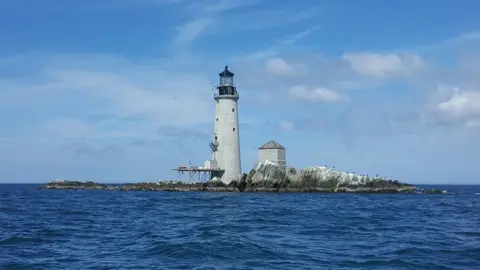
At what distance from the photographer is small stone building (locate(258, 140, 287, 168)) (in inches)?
3401

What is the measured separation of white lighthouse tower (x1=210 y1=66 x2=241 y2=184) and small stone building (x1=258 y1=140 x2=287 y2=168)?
13.4ft

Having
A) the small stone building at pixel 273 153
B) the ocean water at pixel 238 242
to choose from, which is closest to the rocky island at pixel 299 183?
the small stone building at pixel 273 153

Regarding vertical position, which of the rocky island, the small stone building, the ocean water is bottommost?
the ocean water

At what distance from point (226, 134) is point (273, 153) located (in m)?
8.47

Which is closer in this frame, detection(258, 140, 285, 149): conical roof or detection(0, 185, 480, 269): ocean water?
detection(0, 185, 480, 269): ocean water

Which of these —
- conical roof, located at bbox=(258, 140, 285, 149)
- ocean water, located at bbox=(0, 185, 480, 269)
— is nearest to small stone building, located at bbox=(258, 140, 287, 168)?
conical roof, located at bbox=(258, 140, 285, 149)

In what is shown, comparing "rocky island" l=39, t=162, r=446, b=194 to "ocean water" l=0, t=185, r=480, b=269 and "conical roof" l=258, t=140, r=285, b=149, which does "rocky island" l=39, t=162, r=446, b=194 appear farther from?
"ocean water" l=0, t=185, r=480, b=269

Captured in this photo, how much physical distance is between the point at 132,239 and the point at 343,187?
214 feet

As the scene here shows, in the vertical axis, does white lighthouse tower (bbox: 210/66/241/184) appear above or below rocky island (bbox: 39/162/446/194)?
above

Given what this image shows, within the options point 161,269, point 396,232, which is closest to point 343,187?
point 396,232

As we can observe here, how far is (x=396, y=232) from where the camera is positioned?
29.8 m

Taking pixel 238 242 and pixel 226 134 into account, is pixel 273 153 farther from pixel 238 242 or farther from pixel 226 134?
pixel 238 242

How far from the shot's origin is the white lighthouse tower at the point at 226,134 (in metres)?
84.9

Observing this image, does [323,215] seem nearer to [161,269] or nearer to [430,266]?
[430,266]
